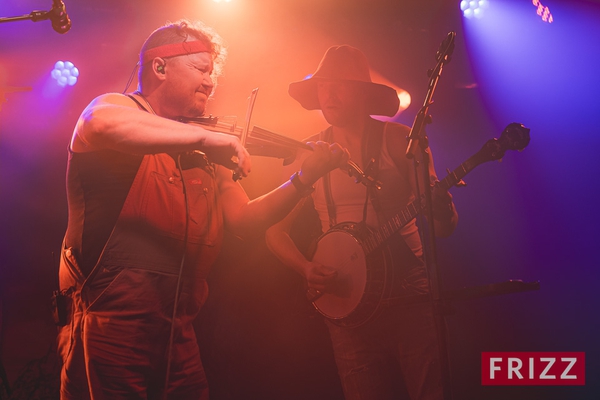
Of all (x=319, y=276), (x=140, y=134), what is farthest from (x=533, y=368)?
(x=140, y=134)

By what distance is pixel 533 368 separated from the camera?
3.56 metres

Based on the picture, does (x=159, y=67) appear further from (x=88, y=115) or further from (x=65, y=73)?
(x=65, y=73)

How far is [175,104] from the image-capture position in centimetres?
241

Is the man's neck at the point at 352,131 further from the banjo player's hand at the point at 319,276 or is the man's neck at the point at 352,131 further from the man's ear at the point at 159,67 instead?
the man's ear at the point at 159,67

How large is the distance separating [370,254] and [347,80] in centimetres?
146

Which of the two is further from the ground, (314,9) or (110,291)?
(314,9)

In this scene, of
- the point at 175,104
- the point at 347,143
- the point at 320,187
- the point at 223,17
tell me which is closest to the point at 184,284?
the point at 175,104

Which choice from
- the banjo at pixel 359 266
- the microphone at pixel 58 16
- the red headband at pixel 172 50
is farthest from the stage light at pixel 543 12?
the microphone at pixel 58 16

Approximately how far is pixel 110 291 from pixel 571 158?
12.8ft

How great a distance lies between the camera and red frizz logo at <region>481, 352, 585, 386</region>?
354cm

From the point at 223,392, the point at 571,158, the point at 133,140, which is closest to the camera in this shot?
the point at 133,140

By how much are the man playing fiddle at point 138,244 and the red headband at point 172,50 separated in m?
0.10

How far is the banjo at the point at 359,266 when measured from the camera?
2824 millimetres

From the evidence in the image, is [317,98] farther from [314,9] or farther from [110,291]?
[110,291]
